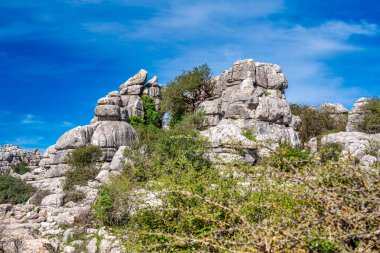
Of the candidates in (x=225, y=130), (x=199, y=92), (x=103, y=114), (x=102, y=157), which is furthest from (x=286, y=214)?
(x=199, y=92)

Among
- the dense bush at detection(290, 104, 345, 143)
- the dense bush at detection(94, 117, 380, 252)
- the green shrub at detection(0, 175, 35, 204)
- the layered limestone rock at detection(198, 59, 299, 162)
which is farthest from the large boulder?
the dense bush at detection(94, 117, 380, 252)

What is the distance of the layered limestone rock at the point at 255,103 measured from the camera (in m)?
31.6

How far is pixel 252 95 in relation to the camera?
107ft

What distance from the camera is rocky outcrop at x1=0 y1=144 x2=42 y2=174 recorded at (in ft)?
158

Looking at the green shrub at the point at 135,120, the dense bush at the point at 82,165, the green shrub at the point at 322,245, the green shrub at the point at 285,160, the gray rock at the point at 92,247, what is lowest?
the gray rock at the point at 92,247

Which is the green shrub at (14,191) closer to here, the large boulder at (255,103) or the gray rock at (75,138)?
the gray rock at (75,138)

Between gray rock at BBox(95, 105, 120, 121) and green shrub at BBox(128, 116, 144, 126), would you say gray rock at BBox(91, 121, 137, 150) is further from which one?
green shrub at BBox(128, 116, 144, 126)

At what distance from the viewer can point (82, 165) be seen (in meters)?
29.7

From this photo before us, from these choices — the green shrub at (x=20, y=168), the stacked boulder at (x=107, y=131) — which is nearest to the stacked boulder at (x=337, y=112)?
the stacked boulder at (x=107, y=131)

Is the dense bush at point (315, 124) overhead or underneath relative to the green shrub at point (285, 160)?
overhead

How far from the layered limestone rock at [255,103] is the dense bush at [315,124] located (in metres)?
7.17

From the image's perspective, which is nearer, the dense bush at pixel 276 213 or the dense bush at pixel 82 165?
the dense bush at pixel 276 213

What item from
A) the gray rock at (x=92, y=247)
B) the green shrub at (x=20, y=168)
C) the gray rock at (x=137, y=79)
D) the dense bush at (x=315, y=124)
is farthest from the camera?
the green shrub at (x=20, y=168)

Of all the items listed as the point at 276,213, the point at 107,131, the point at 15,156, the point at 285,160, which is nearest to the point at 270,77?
the point at 107,131
